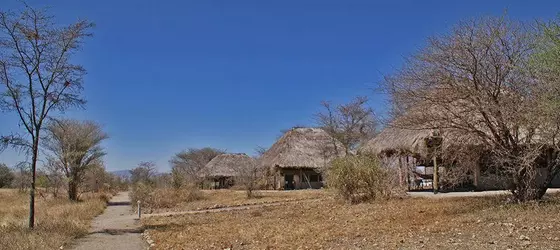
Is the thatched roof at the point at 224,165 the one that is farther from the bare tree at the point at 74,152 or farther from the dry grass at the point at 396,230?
the dry grass at the point at 396,230

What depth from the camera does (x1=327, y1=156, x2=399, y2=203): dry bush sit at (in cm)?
1734

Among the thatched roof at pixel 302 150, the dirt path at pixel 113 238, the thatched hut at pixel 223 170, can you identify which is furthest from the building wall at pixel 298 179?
the dirt path at pixel 113 238

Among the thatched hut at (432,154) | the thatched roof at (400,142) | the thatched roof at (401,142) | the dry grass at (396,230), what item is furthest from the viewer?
the thatched roof at (400,142)

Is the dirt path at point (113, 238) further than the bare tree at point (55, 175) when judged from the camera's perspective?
No

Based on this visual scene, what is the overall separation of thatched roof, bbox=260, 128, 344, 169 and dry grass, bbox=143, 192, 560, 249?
2819 cm

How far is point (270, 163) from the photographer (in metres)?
44.7

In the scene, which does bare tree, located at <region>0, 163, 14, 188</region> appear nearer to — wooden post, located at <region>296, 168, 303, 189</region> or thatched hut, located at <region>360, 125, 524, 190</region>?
wooden post, located at <region>296, 168, 303, 189</region>

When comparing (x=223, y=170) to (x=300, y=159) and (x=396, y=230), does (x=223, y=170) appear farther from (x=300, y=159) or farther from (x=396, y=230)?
(x=396, y=230)

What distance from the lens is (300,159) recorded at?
4347 cm

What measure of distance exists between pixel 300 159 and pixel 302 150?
1.43 m

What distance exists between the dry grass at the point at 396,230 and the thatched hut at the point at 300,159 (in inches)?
1108

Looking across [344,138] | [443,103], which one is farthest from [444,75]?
[344,138]

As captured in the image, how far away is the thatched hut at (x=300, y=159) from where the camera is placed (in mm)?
43031

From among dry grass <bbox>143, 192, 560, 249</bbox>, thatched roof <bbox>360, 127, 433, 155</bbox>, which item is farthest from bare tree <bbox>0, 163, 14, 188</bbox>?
dry grass <bbox>143, 192, 560, 249</bbox>
